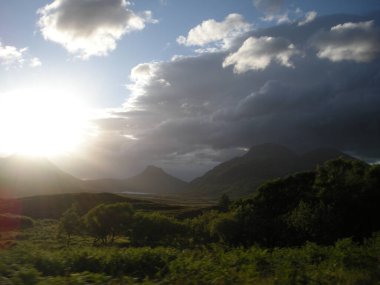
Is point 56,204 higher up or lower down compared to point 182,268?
lower down

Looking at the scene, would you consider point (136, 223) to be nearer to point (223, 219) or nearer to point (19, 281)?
point (223, 219)

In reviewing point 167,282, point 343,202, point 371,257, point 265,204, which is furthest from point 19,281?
point 265,204

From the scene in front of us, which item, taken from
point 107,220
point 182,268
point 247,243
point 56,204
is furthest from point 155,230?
point 56,204

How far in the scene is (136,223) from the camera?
71750mm

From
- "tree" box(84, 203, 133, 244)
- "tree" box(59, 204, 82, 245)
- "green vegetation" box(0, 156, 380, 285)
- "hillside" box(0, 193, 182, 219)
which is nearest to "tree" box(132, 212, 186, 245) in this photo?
"green vegetation" box(0, 156, 380, 285)

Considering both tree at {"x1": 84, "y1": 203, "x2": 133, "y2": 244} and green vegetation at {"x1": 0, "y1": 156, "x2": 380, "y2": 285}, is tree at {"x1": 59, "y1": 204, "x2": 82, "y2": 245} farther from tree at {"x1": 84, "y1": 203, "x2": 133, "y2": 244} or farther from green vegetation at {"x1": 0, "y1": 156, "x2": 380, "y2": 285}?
tree at {"x1": 84, "y1": 203, "x2": 133, "y2": 244}

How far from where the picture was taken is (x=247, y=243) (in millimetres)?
58625

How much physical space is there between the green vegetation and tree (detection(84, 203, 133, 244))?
18 cm

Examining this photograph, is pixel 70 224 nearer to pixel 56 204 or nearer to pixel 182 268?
pixel 56 204

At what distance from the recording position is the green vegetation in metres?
13.6

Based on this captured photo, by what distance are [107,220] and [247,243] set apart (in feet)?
95.2

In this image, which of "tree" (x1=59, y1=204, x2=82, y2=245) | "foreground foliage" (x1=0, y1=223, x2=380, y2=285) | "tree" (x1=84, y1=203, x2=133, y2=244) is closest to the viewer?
"foreground foliage" (x1=0, y1=223, x2=380, y2=285)

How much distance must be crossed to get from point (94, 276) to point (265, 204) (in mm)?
56244

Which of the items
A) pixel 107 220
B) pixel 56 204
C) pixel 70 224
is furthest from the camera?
pixel 56 204
